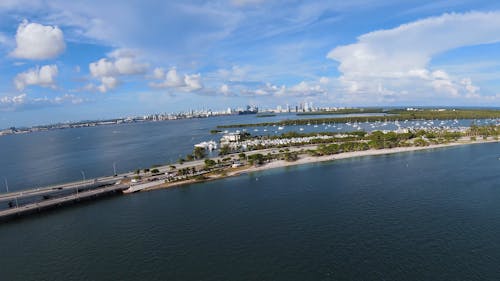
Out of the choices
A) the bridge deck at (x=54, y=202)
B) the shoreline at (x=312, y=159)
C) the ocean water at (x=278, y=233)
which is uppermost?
the shoreline at (x=312, y=159)

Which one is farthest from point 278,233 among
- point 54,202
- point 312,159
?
point 312,159

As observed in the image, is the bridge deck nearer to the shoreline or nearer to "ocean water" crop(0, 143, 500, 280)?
"ocean water" crop(0, 143, 500, 280)

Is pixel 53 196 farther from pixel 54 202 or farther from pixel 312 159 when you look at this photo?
pixel 312 159

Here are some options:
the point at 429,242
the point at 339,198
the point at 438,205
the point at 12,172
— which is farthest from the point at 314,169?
the point at 12,172

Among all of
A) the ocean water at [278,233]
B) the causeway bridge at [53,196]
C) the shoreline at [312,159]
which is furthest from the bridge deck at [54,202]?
the shoreline at [312,159]

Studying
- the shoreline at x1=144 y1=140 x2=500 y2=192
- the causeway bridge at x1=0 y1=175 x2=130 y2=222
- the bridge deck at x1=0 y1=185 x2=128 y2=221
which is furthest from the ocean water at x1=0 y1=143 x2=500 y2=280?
the shoreline at x1=144 y1=140 x2=500 y2=192

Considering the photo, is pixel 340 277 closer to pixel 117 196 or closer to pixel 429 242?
pixel 429 242

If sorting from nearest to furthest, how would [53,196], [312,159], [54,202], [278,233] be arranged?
[278,233] → [54,202] → [53,196] → [312,159]

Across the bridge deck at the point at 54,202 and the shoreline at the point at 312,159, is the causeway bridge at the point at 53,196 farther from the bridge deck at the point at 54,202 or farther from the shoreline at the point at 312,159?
the shoreline at the point at 312,159
